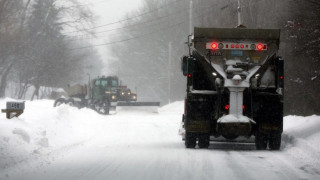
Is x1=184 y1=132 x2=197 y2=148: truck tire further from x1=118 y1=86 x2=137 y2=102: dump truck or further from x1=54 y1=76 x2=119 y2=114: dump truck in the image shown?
x1=118 y1=86 x2=137 y2=102: dump truck

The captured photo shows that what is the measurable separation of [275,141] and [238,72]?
2.09m

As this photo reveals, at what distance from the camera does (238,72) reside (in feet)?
42.7

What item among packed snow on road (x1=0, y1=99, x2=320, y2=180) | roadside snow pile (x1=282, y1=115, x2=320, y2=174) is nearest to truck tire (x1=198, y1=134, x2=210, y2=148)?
packed snow on road (x1=0, y1=99, x2=320, y2=180)

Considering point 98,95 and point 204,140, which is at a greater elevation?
point 98,95

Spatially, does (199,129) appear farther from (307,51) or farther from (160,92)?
(160,92)

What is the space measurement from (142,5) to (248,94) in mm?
70755

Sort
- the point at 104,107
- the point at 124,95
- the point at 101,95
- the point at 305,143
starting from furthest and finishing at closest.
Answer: the point at 124,95
the point at 101,95
the point at 104,107
the point at 305,143

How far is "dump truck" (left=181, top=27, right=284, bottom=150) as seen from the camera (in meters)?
13.2

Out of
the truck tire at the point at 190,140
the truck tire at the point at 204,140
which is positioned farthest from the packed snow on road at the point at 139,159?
the truck tire at the point at 204,140

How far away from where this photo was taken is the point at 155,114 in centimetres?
3556

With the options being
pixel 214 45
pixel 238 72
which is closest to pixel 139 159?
pixel 238 72

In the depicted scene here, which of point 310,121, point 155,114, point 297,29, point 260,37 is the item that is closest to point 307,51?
point 297,29

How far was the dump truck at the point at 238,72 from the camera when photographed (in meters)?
13.2

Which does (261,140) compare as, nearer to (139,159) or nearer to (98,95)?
(139,159)
